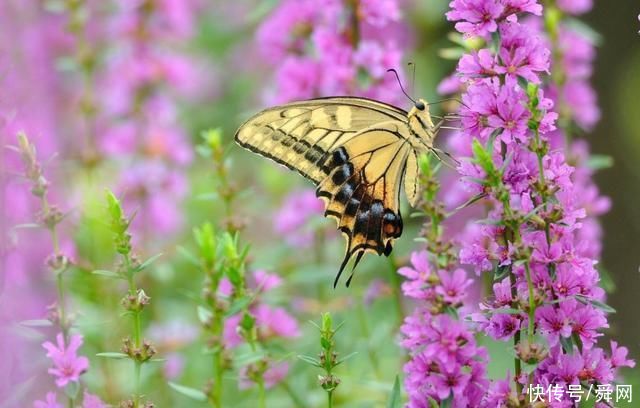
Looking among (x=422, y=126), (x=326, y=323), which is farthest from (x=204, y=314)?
(x=422, y=126)

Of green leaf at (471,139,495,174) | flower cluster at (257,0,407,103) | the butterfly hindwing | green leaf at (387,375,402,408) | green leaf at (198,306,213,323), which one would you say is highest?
flower cluster at (257,0,407,103)

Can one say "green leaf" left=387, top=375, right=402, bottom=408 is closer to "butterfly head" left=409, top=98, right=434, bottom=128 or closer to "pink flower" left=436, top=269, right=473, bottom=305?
"pink flower" left=436, top=269, right=473, bottom=305

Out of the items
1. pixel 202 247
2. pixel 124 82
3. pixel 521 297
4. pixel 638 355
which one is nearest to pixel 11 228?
pixel 202 247

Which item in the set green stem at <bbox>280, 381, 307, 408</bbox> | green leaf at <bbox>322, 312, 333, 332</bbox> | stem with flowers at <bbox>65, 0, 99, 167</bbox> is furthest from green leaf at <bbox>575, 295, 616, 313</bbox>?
stem with flowers at <bbox>65, 0, 99, 167</bbox>

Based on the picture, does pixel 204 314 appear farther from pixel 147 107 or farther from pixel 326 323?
pixel 147 107

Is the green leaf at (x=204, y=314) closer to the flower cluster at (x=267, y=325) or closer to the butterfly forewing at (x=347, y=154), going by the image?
the flower cluster at (x=267, y=325)

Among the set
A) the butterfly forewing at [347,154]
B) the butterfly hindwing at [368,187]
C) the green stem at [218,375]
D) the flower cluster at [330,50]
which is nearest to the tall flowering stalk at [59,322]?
the green stem at [218,375]

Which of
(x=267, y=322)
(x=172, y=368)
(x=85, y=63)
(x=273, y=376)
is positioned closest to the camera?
(x=273, y=376)

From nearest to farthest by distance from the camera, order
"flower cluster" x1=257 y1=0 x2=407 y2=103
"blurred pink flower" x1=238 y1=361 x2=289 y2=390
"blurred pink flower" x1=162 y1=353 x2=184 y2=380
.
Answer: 1. "blurred pink flower" x1=238 y1=361 x2=289 y2=390
2. "flower cluster" x1=257 y1=0 x2=407 y2=103
3. "blurred pink flower" x1=162 y1=353 x2=184 y2=380
